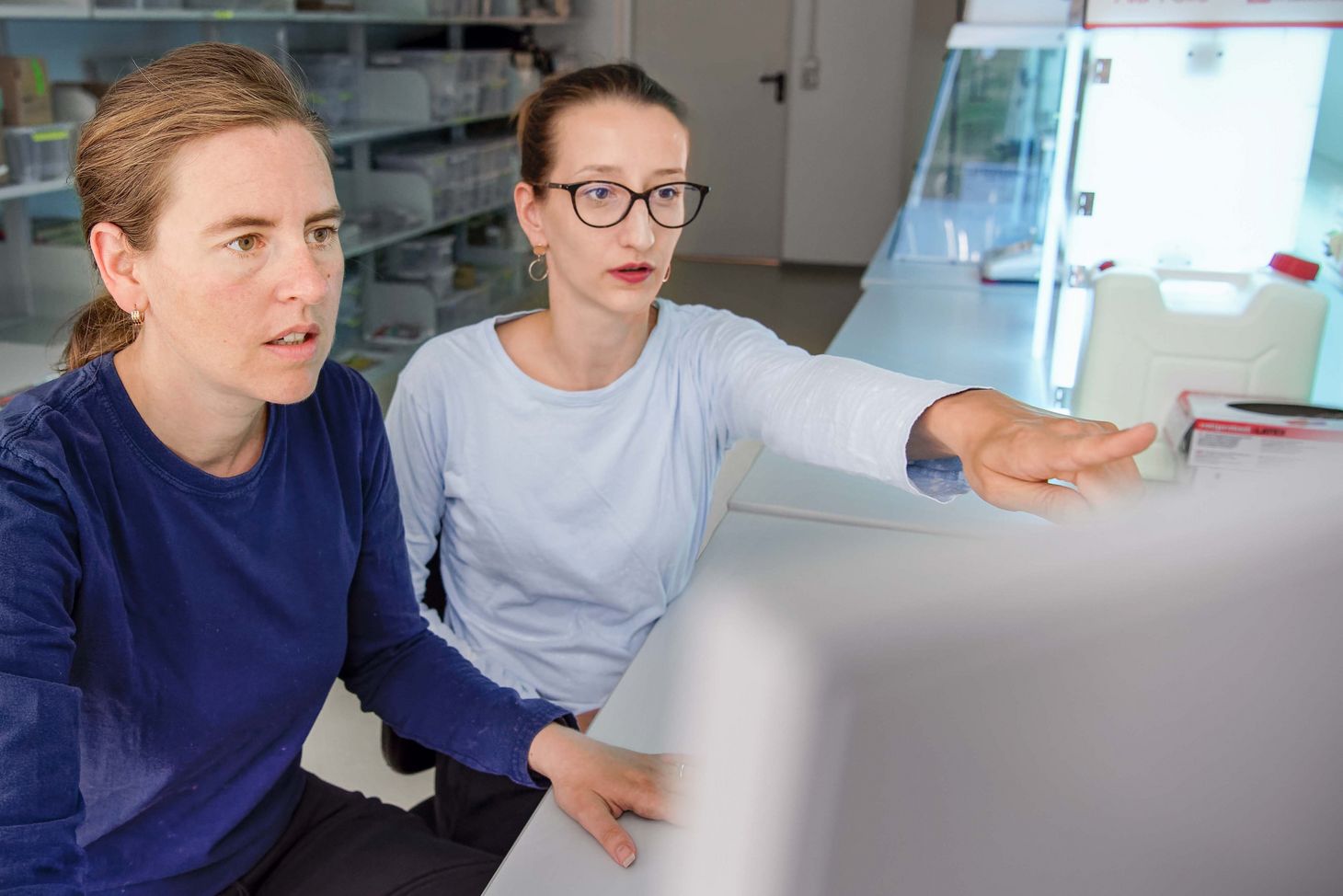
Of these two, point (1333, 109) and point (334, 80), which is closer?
point (1333, 109)

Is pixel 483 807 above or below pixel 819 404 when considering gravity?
below

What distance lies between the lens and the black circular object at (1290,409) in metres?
1.42

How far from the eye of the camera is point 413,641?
3.91ft

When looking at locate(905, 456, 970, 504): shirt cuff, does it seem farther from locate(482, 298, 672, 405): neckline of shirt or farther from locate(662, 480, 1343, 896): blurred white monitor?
locate(662, 480, 1343, 896): blurred white monitor

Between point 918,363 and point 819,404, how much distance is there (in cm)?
112

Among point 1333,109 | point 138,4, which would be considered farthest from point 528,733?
point 138,4

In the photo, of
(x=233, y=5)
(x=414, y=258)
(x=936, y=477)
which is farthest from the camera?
(x=414, y=258)

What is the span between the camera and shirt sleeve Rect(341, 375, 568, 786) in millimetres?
1094

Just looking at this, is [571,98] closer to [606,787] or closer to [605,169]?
[605,169]

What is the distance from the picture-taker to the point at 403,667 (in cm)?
117

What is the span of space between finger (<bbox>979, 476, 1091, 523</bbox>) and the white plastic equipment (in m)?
0.76

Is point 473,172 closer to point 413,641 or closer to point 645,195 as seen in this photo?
point 645,195

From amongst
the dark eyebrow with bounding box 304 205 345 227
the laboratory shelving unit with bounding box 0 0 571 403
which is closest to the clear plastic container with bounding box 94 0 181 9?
the laboratory shelving unit with bounding box 0 0 571 403

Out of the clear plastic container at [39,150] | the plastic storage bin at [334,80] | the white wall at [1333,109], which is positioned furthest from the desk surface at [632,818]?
the plastic storage bin at [334,80]
